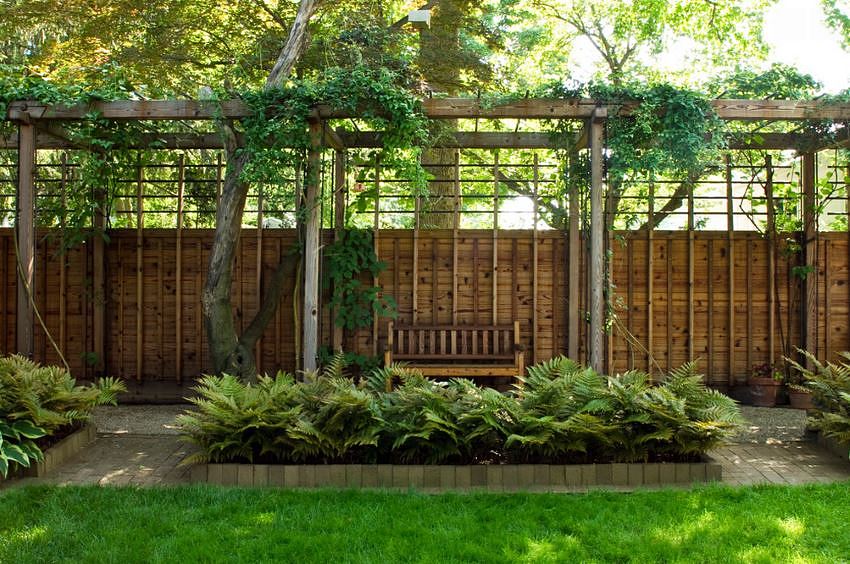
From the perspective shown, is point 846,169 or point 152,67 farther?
point 152,67

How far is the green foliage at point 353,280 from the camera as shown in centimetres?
770

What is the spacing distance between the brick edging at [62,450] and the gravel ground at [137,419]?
1.39ft

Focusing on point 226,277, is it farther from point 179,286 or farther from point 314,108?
point 314,108

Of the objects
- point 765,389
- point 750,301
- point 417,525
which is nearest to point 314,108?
point 417,525

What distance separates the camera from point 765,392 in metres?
7.57

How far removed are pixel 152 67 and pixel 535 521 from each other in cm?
897

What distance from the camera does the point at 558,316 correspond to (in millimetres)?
8031

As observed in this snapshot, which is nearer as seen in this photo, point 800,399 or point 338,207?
point 800,399

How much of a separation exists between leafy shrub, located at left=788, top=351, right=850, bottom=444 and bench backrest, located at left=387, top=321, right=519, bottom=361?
2885mm

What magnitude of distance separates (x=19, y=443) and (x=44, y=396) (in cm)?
66

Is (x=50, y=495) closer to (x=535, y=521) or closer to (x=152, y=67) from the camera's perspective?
(x=535, y=521)

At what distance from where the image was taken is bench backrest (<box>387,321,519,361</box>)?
753cm

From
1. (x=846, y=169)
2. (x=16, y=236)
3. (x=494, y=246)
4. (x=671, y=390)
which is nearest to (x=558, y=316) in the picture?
(x=494, y=246)

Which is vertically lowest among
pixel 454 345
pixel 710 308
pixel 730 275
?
pixel 454 345
